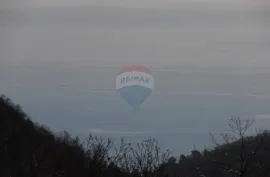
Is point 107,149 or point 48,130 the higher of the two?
point 48,130

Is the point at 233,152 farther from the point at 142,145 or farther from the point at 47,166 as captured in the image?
the point at 47,166

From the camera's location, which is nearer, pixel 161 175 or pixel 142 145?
pixel 161 175

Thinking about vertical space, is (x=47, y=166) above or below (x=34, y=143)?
below

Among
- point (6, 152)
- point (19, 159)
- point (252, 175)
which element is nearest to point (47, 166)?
point (19, 159)

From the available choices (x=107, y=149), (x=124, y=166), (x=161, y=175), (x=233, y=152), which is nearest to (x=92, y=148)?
(x=107, y=149)

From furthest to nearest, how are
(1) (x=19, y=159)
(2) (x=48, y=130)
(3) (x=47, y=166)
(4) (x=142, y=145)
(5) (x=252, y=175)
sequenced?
(2) (x=48, y=130)
(5) (x=252, y=175)
(4) (x=142, y=145)
(1) (x=19, y=159)
(3) (x=47, y=166)

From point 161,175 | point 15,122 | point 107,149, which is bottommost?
point 161,175

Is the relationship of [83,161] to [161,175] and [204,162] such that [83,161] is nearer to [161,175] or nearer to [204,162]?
[161,175]

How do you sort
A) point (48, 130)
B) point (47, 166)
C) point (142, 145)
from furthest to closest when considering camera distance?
point (48, 130)
point (142, 145)
point (47, 166)

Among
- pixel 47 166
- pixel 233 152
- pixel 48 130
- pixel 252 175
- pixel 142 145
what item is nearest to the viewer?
pixel 47 166
